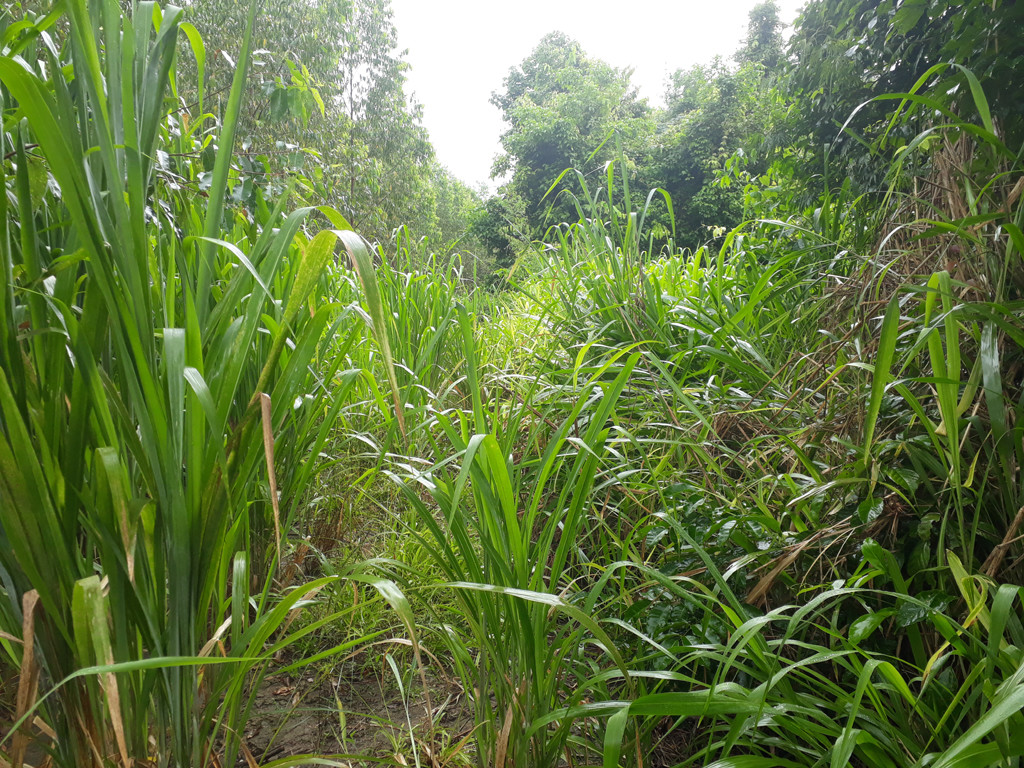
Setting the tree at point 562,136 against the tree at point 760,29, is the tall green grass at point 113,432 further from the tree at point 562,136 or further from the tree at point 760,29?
the tree at point 760,29

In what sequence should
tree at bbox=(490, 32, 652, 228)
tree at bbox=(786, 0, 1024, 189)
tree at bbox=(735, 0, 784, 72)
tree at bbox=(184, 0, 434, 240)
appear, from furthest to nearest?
tree at bbox=(735, 0, 784, 72) < tree at bbox=(490, 32, 652, 228) < tree at bbox=(184, 0, 434, 240) < tree at bbox=(786, 0, 1024, 189)

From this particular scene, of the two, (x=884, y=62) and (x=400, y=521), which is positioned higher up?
(x=884, y=62)

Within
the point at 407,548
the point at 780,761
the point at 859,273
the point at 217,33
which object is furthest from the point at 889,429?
the point at 217,33

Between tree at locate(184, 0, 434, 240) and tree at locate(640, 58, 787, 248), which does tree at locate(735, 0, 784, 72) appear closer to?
tree at locate(640, 58, 787, 248)

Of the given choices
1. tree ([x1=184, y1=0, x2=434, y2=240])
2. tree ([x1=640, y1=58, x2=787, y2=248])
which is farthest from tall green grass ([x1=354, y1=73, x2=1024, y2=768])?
tree ([x1=640, y1=58, x2=787, y2=248])

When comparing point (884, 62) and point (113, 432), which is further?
point (884, 62)

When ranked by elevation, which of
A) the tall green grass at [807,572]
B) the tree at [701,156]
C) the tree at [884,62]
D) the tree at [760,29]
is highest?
the tree at [760,29]

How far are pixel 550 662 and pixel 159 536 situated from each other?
554 mm

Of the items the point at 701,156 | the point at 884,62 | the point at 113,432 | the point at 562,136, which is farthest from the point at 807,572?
the point at 562,136

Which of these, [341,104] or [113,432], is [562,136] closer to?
[341,104]

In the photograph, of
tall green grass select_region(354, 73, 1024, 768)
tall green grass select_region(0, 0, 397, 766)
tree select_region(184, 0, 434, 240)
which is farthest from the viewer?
tree select_region(184, 0, 434, 240)

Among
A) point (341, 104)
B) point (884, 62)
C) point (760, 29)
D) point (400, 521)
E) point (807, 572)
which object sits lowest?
point (807, 572)

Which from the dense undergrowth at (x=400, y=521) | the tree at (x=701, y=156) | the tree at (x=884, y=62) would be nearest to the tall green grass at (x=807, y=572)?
the dense undergrowth at (x=400, y=521)

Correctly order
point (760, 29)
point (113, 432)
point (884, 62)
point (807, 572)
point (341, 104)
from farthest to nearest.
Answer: point (760, 29), point (341, 104), point (884, 62), point (807, 572), point (113, 432)
